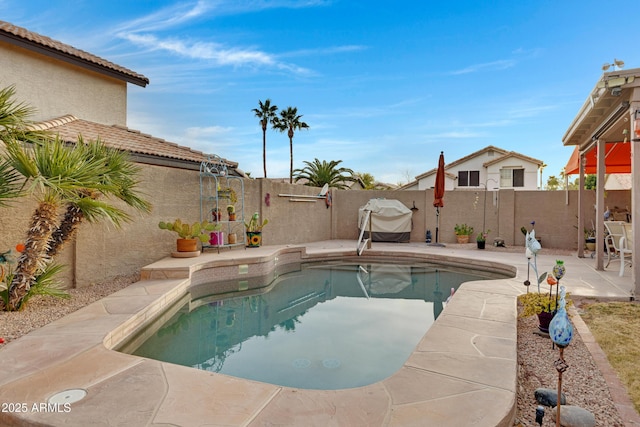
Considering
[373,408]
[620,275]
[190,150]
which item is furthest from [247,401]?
[190,150]

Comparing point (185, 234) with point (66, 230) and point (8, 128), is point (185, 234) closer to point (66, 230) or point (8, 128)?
A: point (66, 230)

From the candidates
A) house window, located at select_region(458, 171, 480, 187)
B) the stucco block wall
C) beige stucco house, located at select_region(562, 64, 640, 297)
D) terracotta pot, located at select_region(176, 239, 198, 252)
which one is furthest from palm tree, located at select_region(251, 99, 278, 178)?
beige stucco house, located at select_region(562, 64, 640, 297)

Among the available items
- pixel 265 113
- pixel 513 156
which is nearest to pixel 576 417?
pixel 513 156

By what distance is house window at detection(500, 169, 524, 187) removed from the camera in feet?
79.7

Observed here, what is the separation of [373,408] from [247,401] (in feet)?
2.62

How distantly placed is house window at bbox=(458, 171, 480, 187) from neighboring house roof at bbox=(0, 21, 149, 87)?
21.3 m

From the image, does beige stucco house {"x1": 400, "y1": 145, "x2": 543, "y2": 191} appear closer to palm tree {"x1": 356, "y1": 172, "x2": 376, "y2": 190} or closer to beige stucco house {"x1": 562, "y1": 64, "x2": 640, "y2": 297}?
palm tree {"x1": 356, "y1": 172, "x2": 376, "y2": 190}

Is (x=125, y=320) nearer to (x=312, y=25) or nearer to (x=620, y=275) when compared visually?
(x=620, y=275)

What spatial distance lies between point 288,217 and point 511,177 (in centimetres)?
1906

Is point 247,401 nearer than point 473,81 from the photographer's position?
Yes

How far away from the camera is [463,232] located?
1222 cm

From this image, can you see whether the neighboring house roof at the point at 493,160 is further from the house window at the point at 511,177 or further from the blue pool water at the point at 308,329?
the blue pool water at the point at 308,329

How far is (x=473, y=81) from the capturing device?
44.9 feet

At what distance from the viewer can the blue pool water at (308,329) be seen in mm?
A: 3625
